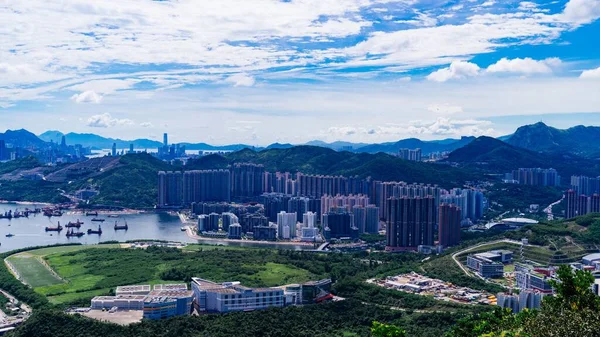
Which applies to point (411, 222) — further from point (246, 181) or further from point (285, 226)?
point (246, 181)

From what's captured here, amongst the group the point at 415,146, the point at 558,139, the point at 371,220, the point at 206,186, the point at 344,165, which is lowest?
the point at 371,220

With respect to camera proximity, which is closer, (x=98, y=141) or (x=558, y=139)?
(x=558, y=139)

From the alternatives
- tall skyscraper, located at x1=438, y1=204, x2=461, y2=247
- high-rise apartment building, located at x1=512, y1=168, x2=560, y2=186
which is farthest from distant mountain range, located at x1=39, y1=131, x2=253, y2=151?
tall skyscraper, located at x1=438, y1=204, x2=461, y2=247

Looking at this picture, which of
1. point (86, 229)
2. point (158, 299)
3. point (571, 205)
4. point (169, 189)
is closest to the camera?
point (158, 299)

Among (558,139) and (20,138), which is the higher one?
(558,139)

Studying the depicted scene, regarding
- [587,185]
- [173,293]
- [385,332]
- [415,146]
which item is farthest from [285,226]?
[415,146]

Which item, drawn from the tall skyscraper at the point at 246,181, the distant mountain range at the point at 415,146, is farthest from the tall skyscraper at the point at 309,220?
the distant mountain range at the point at 415,146
